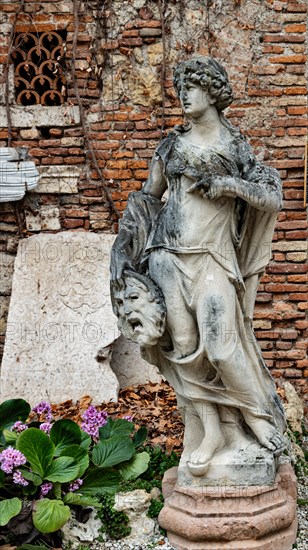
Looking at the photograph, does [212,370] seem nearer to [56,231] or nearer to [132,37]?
[56,231]

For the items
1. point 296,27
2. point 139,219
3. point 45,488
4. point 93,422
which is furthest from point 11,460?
point 296,27

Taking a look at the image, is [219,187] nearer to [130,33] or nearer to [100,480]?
[100,480]

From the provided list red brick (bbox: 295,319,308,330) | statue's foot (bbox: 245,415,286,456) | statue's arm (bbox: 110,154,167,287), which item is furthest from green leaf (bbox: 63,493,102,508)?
red brick (bbox: 295,319,308,330)

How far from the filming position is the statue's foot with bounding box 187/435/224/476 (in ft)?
14.9

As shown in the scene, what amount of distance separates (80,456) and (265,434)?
3.44 ft

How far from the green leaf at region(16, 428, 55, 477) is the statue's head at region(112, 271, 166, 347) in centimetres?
79

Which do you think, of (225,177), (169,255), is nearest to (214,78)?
(225,177)

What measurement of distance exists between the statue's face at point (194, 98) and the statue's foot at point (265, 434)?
1.66 m

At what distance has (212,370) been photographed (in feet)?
15.1

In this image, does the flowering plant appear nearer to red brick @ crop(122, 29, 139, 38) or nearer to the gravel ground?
the gravel ground

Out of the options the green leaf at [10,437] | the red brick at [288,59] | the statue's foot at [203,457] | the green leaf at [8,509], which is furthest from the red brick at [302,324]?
the green leaf at [8,509]

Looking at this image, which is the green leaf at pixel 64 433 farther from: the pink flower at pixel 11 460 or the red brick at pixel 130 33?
the red brick at pixel 130 33

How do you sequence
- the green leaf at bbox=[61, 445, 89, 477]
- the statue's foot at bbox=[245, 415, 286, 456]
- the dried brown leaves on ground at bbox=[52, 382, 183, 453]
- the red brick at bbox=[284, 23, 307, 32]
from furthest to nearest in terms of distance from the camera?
the red brick at bbox=[284, 23, 307, 32]
the dried brown leaves on ground at bbox=[52, 382, 183, 453]
the green leaf at bbox=[61, 445, 89, 477]
the statue's foot at bbox=[245, 415, 286, 456]

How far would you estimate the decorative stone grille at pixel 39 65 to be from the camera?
717 centimetres
